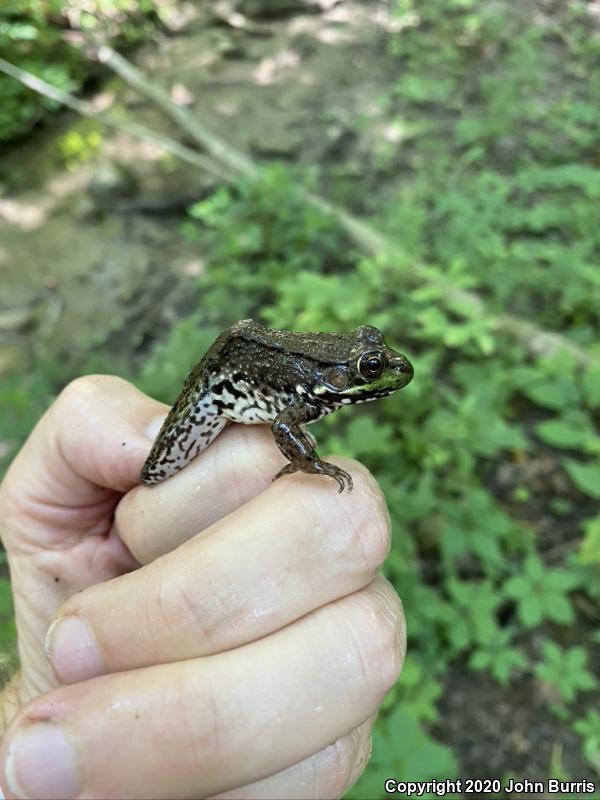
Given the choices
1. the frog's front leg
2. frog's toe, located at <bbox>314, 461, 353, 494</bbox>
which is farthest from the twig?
frog's toe, located at <bbox>314, 461, 353, 494</bbox>

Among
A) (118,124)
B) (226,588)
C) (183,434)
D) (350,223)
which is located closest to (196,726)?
(226,588)

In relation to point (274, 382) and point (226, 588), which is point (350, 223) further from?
point (226, 588)

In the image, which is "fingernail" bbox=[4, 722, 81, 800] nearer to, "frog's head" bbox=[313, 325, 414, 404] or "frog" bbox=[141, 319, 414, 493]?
"frog" bbox=[141, 319, 414, 493]

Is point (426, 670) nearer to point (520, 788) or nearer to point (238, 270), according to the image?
point (520, 788)

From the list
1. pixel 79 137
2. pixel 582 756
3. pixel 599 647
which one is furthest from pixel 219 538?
pixel 79 137

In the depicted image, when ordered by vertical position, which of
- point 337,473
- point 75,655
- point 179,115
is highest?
→ point 337,473

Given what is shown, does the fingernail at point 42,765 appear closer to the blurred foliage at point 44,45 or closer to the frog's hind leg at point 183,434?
the frog's hind leg at point 183,434
